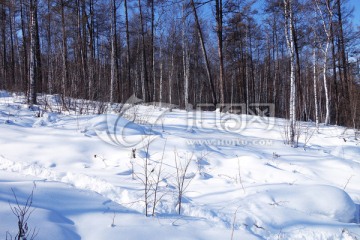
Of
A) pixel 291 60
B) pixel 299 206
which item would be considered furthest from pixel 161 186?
pixel 291 60

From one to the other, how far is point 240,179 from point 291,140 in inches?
126

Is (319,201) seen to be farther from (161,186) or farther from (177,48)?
(177,48)

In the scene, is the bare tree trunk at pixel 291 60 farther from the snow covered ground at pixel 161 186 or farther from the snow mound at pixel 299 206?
the snow mound at pixel 299 206

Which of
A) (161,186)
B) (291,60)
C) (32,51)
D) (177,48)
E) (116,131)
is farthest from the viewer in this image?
(177,48)

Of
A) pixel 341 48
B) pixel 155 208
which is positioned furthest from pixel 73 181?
pixel 341 48

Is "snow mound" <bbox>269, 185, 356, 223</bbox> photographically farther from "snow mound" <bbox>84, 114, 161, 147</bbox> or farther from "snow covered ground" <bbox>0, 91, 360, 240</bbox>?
"snow mound" <bbox>84, 114, 161, 147</bbox>

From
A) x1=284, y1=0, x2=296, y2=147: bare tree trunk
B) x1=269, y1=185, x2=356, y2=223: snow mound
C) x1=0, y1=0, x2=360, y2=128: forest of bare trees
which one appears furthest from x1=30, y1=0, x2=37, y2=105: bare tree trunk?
x1=269, y1=185, x2=356, y2=223: snow mound

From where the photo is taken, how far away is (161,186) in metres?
3.05

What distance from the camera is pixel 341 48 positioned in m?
15.4

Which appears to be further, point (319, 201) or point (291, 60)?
→ point (291, 60)

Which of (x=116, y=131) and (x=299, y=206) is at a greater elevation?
(x=116, y=131)

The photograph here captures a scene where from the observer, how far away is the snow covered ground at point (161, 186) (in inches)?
81.8

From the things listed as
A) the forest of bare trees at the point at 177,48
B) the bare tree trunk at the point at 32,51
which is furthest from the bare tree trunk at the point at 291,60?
the bare tree trunk at the point at 32,51

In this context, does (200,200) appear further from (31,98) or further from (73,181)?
(31,98)
